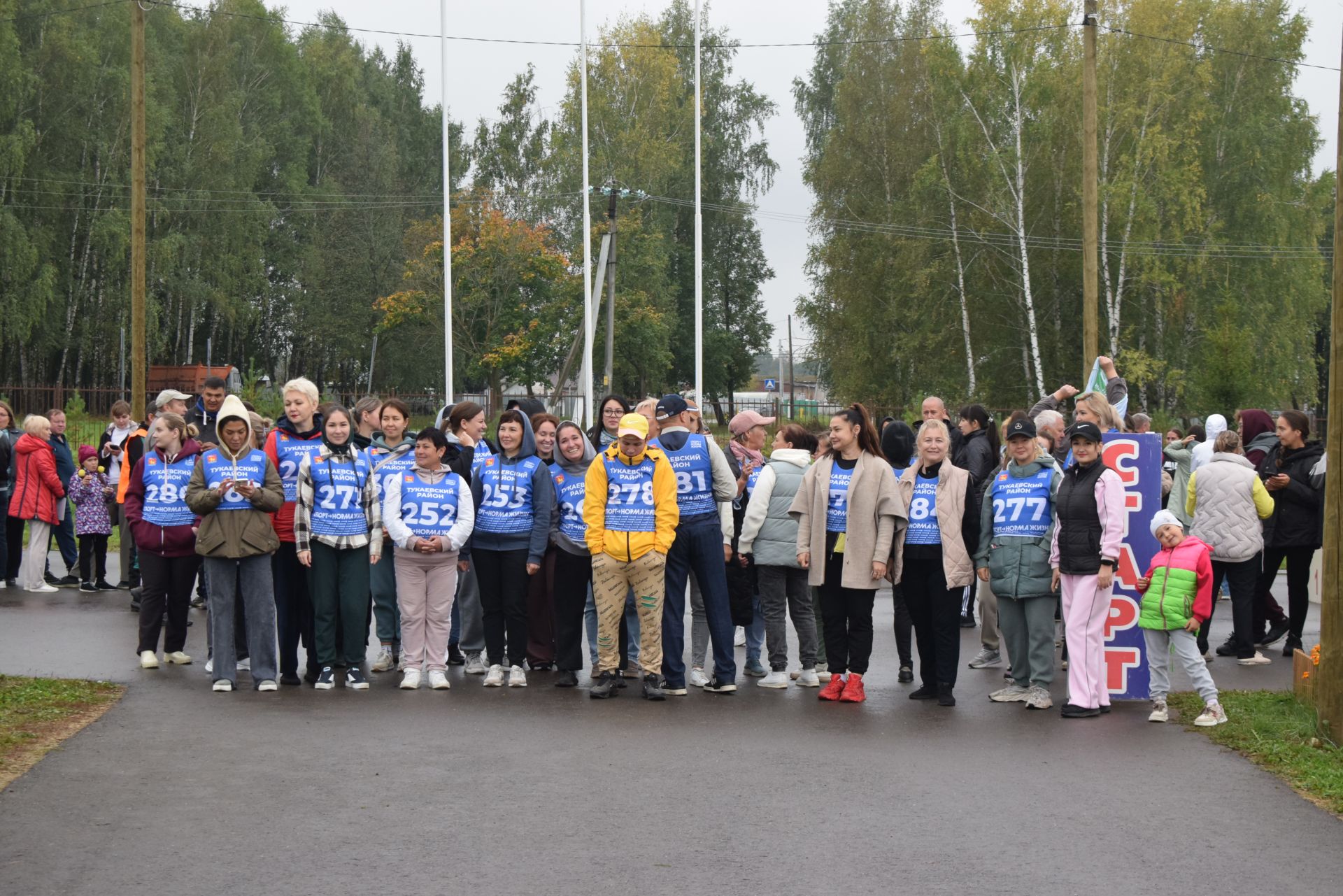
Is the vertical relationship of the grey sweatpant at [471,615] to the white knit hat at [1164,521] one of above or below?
below

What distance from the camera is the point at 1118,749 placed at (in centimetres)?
820

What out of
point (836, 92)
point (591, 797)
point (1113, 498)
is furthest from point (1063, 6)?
point (591, 797)

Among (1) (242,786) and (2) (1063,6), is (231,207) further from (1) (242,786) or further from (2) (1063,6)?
(1) (242,786)

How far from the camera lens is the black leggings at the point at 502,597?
1026 cm

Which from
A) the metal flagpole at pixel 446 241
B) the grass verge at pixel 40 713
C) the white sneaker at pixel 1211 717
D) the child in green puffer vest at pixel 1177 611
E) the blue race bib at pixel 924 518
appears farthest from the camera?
the metal flagpole at pixel 446 241

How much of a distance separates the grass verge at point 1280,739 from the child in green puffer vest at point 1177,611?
21 centimetres

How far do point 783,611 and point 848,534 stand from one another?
3.23ft

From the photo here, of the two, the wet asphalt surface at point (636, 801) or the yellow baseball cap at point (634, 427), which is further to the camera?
the yellow baseball cap at point (634, 427)

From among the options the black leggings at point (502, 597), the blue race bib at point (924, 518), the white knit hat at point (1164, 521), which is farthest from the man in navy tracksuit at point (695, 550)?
the white knit hat at point (1164, 521)

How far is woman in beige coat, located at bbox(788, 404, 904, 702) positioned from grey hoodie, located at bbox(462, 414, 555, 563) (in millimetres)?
1757

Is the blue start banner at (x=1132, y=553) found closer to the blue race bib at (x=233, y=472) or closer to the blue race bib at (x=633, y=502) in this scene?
the blue race bib at (x=633, y=502)

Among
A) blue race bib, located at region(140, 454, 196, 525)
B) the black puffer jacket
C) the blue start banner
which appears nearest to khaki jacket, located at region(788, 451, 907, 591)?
the blue start banner

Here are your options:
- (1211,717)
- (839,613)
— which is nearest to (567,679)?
(839,613)

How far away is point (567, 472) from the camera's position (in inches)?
412
